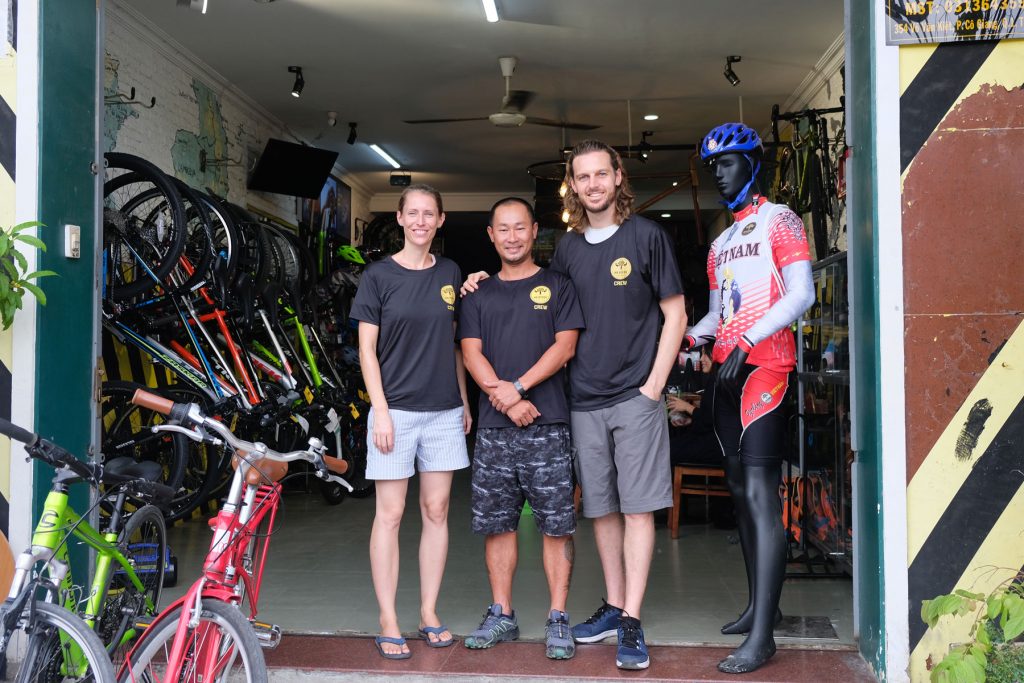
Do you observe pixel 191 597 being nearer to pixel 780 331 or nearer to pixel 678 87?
pixel 780 331

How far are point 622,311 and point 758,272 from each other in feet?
1.48

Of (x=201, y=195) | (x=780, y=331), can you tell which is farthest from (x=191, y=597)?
(x=201, y=195)

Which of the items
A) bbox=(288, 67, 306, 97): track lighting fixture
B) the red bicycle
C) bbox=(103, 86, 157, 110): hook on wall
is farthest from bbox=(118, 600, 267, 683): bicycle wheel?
bbox=(288, 67, 306, 97): track lighting fixture

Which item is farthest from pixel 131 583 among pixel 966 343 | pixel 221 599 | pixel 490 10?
pixel 490 10

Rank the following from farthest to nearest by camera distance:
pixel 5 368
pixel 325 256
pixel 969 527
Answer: pixel 325 256
pixel 5 368
pixel 969 527

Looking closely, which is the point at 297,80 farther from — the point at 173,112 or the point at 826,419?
the point at 826,419

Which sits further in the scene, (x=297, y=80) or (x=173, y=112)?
(x=297, y=80)

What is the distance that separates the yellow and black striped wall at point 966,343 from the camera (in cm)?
285

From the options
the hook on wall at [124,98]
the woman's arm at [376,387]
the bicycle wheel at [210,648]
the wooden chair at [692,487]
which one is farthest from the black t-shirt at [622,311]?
the hook on wall at [124,98]

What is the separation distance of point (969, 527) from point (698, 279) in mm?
7783

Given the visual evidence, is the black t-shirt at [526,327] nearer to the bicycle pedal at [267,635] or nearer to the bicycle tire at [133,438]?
the bicycle pedal at [267,635]

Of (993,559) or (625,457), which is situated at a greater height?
(625,457)

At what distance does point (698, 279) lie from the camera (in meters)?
10.5

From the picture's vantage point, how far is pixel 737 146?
320 cm
